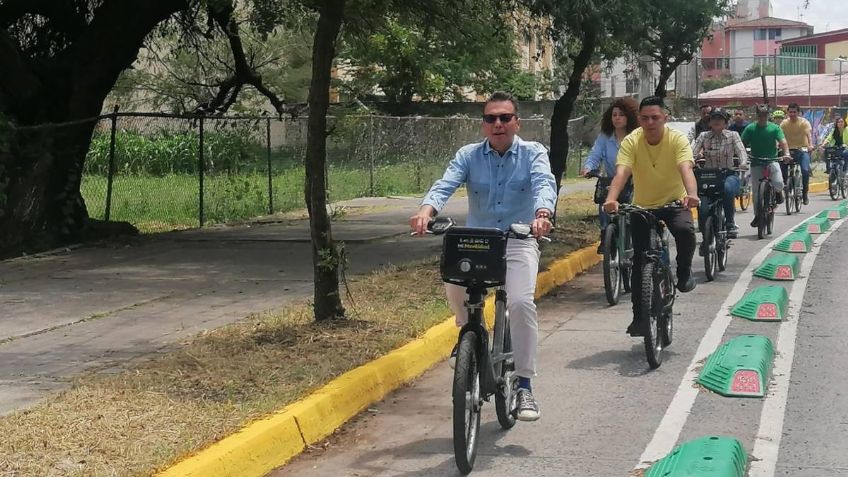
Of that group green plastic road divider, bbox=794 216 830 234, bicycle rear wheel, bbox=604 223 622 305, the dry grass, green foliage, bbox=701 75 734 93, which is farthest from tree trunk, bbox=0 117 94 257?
green foliage, bbox=701 75 734 93

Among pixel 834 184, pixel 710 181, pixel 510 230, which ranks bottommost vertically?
pixel 834 184

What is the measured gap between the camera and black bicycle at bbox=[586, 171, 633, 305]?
10.7 m

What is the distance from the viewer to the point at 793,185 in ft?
66.2

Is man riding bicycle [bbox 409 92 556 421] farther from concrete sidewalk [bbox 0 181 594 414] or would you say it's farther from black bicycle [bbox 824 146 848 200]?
black bicycle [bbox 824 146 848 200]

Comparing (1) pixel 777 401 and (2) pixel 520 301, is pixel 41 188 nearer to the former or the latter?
(2) pixel 520 301

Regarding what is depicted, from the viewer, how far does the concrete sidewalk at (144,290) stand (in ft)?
25.7

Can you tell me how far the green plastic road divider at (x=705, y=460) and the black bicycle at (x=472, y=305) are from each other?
0.88m

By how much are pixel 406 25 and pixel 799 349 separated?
27.0ft

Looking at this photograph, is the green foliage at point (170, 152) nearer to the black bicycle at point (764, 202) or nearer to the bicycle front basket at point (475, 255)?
the black bicycle at point (764, 202)

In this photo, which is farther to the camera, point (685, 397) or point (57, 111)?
point (57, 111)

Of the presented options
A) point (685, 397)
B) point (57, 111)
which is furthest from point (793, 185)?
point (685, 397)

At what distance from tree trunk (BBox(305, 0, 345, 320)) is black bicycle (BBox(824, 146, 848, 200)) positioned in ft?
58.5

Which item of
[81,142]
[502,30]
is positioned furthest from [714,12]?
[81,142]

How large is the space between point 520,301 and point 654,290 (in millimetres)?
2315
